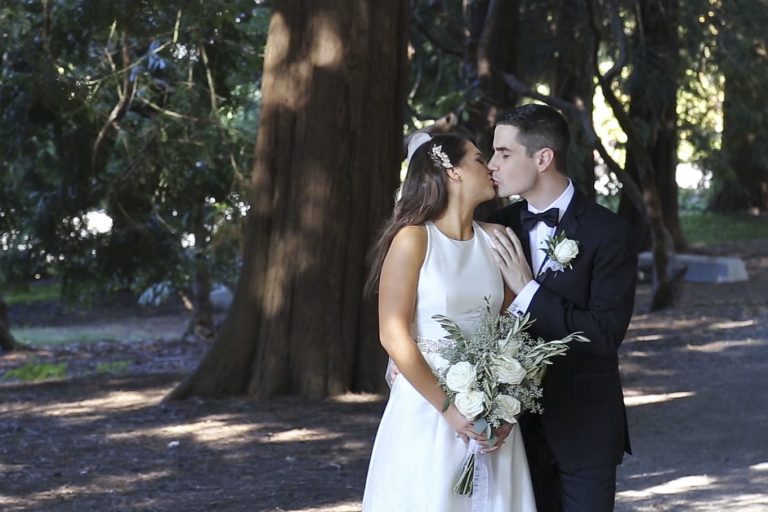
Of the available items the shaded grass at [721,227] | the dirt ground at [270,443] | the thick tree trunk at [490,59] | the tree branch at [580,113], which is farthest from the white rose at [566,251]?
the shaded grass at [721,227]

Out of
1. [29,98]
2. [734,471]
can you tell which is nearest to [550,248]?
[734,471]

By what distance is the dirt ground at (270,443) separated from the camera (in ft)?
25.0

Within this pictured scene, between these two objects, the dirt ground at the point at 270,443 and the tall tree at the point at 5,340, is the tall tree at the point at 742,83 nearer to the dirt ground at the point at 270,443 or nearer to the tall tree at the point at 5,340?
the dirt ground at the point at 270,443

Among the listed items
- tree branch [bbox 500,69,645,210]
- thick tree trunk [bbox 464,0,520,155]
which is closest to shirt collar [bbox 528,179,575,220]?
thick tree trunk [bbox 464,0,520,155]

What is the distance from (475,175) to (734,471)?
4735 millimetres

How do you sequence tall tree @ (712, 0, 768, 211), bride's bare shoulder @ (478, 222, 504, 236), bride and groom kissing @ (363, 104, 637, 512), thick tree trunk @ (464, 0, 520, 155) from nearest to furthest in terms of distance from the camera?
bride and groom kissing @ (363, 104, 637, 512) → bride's bare shoulder @ (478, 222, 504, 236) → thick tree trunk @ (464, 0, 520, 155) → tall tree @ (712, 0, 768, 211)

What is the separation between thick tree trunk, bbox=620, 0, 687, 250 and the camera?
20000 millimetres

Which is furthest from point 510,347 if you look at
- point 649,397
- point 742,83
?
point 742,83

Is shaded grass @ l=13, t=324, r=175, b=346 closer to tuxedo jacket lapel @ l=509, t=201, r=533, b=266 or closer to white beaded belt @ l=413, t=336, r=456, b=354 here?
tuxedo jacket lapel @ l=509, t=201, r=533, b=266

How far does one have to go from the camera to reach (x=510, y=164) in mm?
4395

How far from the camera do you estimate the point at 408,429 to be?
14.2 ft

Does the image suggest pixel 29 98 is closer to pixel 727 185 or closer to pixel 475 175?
pixel 475 175

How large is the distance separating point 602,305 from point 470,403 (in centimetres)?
66

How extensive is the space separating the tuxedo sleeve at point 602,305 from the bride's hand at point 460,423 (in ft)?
1.33
